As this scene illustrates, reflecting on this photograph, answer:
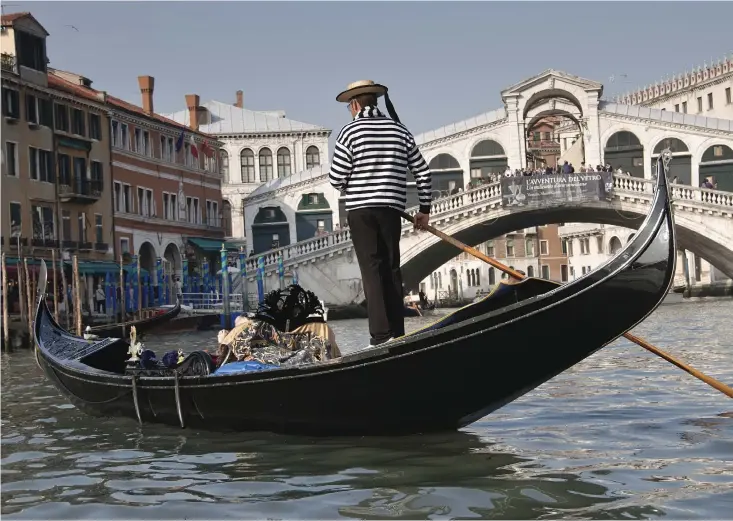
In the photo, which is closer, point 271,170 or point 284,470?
point 284,470

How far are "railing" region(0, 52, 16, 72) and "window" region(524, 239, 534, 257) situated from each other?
22196 millimetres

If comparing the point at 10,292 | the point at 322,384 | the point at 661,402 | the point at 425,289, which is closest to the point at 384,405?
the point at 322,384

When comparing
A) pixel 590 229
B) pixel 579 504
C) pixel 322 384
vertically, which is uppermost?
pixel 590 229

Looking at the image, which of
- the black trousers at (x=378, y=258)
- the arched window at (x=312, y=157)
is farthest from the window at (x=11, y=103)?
the arched window at (x=312, y=157)

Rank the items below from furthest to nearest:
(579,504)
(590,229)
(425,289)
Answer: (425,289), (590,229), (579,504)

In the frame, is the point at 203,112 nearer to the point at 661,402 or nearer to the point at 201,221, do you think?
the point at 201,221

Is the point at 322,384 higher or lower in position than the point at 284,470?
higher

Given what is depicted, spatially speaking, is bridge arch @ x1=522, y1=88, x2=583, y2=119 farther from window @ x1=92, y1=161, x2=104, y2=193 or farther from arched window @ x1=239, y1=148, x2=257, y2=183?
window @ x1=92, y1=161, x2=104, y2=193

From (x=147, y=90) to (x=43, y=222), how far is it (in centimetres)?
633

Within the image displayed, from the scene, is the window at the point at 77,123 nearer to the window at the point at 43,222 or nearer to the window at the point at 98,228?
the window at the point at 98,228

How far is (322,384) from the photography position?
354 cm

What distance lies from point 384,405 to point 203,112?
26252 millimetres

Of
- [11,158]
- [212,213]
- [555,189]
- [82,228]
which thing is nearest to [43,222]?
[11,158]

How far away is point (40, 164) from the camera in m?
16.0
